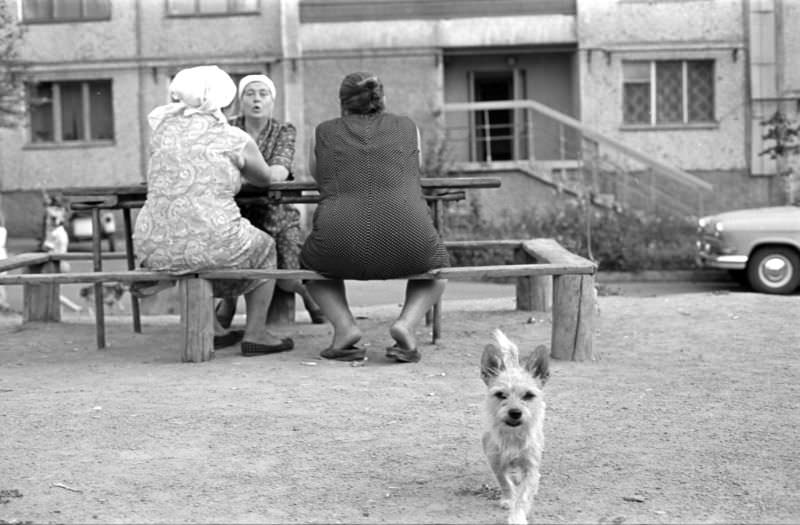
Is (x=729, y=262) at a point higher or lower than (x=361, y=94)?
lower

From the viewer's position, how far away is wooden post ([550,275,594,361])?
7.51 metres

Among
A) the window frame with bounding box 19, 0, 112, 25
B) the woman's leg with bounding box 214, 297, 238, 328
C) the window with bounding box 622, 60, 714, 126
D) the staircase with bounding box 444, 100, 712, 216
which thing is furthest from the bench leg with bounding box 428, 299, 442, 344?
the window frame with bounding box 19, 0, 112, 25

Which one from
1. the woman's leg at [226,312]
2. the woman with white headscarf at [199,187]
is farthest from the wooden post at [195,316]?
the woman's leg at [226,312]

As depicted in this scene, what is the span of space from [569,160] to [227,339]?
58.4 feet

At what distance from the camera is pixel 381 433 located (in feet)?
18.6

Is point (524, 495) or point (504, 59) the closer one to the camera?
point (524, 495)

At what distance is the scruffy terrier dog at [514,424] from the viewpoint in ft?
14.3

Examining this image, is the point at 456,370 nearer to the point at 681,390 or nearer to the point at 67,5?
the point at 681,390

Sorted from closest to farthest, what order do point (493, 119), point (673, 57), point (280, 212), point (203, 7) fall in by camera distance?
point (280, 212)
point (673, 57)
point (493, 119)
point (203, 7)

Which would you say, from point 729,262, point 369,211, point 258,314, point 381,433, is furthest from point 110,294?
point 381,433

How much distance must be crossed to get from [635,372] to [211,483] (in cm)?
313

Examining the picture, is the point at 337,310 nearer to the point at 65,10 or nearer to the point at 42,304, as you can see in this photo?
the point at 42,304

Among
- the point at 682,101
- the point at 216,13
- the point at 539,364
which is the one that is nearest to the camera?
the point at 539,364

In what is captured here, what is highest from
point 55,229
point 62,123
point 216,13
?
point 216,13
